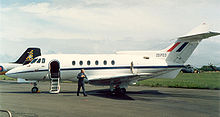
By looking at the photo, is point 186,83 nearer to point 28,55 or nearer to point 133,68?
point 133,68

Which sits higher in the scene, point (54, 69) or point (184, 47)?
point (184, 47)

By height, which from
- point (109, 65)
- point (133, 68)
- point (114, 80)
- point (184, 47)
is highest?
point (184, 47)

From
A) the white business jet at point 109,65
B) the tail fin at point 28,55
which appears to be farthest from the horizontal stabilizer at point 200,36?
the tail fin at point 28,55

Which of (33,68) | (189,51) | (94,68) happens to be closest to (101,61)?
(94,68)

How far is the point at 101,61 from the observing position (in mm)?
16969

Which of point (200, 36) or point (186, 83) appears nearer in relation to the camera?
point (200, 36)

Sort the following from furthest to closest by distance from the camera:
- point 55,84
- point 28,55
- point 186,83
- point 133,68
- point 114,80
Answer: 1. point 28,55
2. point 186,83
3. point 133,68
4. point 55,84
5. point 114,80

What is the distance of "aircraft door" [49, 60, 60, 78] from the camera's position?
660 inches

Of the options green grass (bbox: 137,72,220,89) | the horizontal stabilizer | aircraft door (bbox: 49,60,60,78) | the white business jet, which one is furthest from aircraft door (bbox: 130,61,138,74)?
green grass (bbox: 137,72,220,89)

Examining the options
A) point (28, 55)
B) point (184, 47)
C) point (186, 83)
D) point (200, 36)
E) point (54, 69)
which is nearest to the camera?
point (200, 36)

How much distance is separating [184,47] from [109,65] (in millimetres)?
6593

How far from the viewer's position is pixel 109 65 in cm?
1688

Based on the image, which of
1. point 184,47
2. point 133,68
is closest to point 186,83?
point 184,47

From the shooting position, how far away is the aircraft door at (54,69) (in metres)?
16.8
